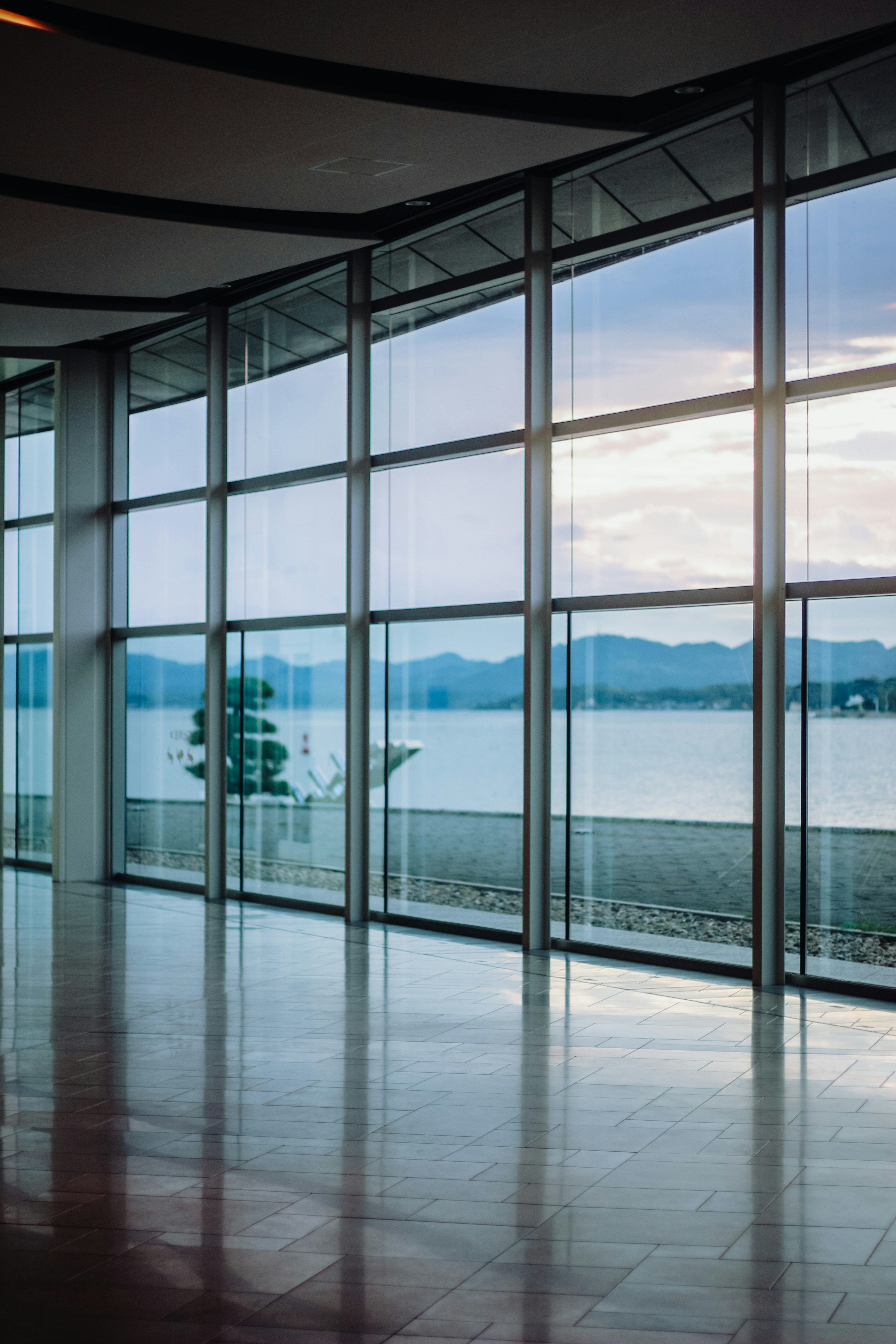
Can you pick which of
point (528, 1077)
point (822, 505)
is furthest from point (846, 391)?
point (528, 1077)

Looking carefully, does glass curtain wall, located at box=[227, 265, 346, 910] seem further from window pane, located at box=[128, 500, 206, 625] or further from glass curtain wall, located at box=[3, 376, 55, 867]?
glass curtain wall, located at box=[3, 376, 55, 867]

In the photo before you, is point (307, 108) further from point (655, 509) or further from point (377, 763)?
point (377, 763)

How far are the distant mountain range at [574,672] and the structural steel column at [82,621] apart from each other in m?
0.95

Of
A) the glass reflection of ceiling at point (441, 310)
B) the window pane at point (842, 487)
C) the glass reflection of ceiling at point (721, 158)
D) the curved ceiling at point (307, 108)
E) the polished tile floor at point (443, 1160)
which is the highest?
the glass reflection of ceiling at point (721, 158)

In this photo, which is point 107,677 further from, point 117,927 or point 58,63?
point 58,63

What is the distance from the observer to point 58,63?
236 inches

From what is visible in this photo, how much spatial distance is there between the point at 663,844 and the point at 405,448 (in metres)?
13.6

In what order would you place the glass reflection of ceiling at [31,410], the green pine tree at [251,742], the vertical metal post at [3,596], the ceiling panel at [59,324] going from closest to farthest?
the ceiling panel at [59,324], the green pine tree at [251,742], the glass reflection of ceiling at [31,410], the vertical metal post at [3,596]

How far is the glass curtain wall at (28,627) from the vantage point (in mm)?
13344

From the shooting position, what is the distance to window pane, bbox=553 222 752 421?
7.88m

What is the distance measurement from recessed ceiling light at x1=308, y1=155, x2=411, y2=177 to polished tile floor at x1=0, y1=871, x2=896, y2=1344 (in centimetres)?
458

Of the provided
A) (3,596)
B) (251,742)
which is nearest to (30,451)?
(3,596)

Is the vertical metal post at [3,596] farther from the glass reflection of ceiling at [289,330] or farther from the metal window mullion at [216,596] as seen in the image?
the glass reflection of ceiling at [289,330]

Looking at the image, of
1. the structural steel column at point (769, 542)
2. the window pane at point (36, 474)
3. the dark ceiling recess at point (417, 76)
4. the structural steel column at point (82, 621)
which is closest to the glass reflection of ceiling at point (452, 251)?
the dark ceiling recess at point (417, 76)
